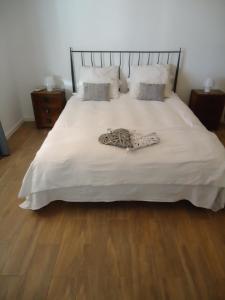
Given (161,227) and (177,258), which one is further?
(161,227)

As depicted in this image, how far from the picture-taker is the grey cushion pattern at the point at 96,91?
2838mm

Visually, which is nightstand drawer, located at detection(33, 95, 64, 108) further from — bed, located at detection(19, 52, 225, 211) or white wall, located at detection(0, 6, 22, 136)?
bed, located at detection(19, 52, 225, 211)

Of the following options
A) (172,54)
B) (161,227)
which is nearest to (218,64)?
(172,54)

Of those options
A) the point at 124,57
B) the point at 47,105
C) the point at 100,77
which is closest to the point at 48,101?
the point at 47,105

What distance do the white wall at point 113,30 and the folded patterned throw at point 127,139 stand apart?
1.80 m

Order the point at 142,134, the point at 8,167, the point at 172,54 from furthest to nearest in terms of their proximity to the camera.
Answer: the point at 172,54 → the point at 8,167 → the point at 142,134

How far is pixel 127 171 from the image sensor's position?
1689mm

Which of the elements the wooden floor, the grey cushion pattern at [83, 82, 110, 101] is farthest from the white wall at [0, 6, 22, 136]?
the wooden floor

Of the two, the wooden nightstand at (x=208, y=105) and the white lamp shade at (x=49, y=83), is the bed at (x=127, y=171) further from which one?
the white lamp shade at (x=49, y=83)

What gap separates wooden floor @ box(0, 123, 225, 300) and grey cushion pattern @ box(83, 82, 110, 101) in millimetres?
1523

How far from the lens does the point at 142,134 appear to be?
1941 mm

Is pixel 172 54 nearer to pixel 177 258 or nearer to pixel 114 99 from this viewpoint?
pixel 114 99

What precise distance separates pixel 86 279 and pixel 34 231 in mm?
585

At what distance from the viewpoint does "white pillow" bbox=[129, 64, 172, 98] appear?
2.90 metres
